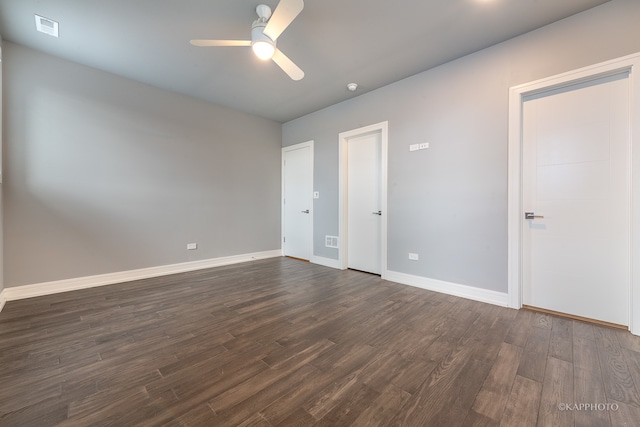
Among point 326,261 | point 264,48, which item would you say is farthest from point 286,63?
point 326,261

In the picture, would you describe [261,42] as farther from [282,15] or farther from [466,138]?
[466,138]

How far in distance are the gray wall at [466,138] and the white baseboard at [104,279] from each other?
310 cm

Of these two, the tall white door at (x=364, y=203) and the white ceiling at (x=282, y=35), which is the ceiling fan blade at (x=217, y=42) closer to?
the white ceiling at (x=282, y=35)

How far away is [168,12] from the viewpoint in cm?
229

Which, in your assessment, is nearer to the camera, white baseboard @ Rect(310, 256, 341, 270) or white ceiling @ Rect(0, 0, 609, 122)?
white ceiling @ Rect(0, 0, 609, 122)

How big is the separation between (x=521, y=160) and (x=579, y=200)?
62cm

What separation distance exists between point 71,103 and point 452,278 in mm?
5361

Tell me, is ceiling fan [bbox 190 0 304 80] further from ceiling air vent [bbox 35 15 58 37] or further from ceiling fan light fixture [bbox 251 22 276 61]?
ceiling air vent [bbox 35 15 58 37]

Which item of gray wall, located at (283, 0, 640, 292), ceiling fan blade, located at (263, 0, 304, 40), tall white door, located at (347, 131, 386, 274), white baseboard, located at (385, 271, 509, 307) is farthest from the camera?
tall white door, located at (347, 131, 386, 274)

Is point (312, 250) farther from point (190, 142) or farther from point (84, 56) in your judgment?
point (84, 56)

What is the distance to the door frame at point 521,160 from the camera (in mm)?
2066

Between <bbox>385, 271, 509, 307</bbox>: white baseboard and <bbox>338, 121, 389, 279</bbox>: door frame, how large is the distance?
27 cm

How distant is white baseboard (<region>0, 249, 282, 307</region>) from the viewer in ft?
9.43

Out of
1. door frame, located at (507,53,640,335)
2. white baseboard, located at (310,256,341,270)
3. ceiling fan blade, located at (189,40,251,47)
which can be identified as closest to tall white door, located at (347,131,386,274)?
white baseboard, located at (310,256,341,270)
